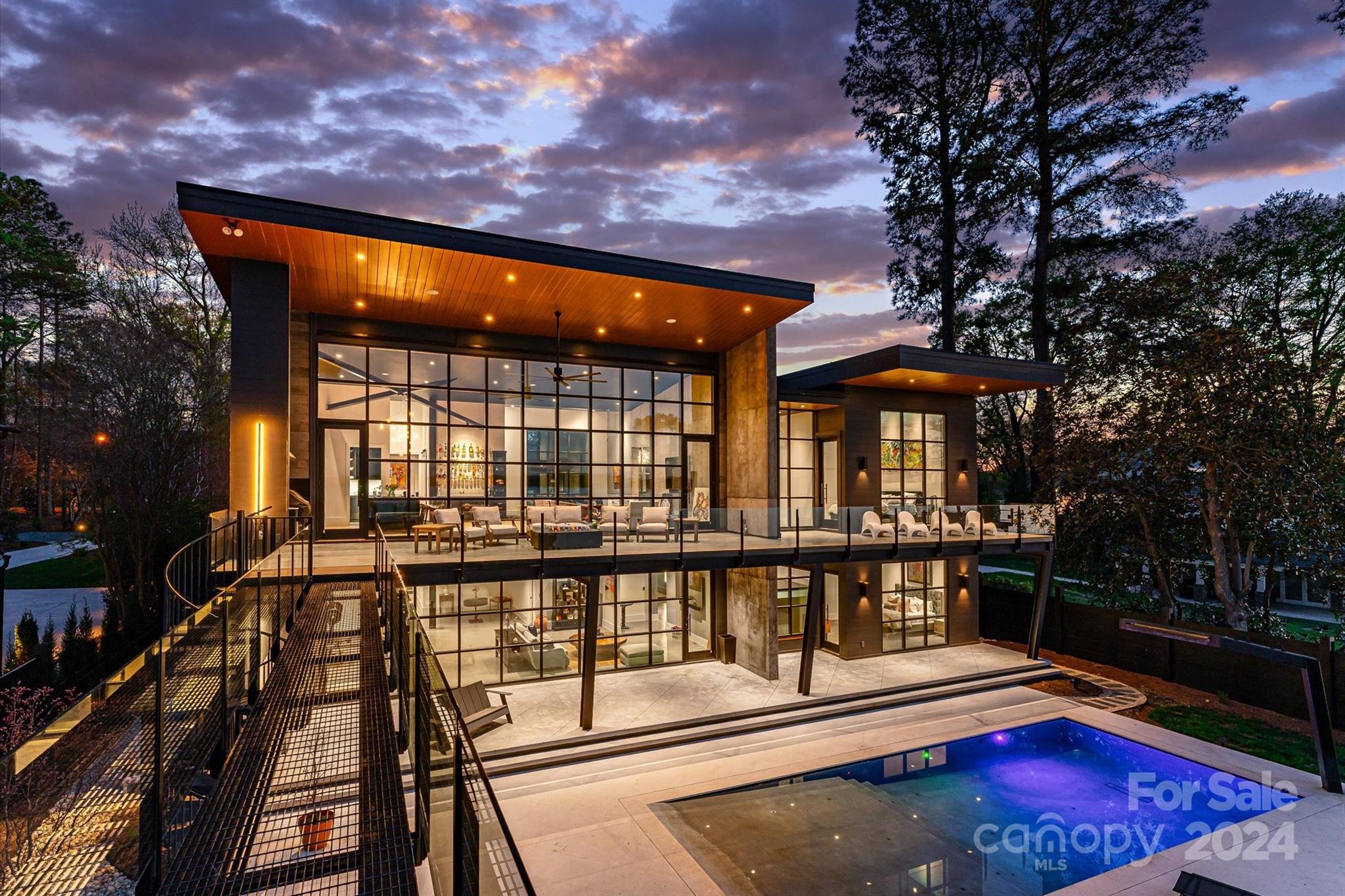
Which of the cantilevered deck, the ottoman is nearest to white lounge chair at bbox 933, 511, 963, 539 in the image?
the cantilevered deck

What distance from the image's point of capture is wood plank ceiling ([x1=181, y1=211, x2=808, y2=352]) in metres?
9.32

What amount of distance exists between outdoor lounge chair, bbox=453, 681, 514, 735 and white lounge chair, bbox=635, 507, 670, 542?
157 inches

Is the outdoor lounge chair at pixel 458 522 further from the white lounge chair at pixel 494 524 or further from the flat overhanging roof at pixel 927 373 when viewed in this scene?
the flat overhanging roof at pixel 927 373

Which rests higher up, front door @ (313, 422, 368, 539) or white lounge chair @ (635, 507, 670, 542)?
front door @ (313, 422, 368, 539)

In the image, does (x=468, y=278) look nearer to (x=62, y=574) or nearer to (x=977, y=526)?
(x=977, y=526)

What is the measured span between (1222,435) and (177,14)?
90.7 feet

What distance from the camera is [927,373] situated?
48.0ft

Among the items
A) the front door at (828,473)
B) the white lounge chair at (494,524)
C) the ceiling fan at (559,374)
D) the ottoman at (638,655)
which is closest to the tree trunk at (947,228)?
the front door at (828,473)

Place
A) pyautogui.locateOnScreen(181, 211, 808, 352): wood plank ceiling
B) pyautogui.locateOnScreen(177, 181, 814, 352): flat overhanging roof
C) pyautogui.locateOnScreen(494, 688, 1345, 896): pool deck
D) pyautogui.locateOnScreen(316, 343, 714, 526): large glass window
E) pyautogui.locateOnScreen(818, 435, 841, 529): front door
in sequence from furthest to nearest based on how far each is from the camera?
pyautogui.locateOnScreen(818, 435, 841, 529): front door → pyautogui.locateOnScreen(316, 343, 714, 526): large glass window → pyautogui.locateOnScreen(181, 211, 808, 352): wood plank ceiling → pyautogui.locateOnScreen(177, 181, 814, 352): flat overhanging roof → pyautogui.locateOnScreen(494, 688, 1345, 896): pool deck

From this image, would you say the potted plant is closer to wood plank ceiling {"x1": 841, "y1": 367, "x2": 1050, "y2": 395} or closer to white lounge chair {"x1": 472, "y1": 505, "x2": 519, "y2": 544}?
white lounge chair {"x1": 472, "y1": 505, "x2": 519, "y2": 544}

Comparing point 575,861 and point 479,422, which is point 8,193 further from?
point 575,861

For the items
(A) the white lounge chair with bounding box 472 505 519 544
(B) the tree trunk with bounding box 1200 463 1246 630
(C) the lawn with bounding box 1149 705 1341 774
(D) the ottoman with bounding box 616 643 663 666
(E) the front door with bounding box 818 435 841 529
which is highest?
(E) the front door with bounding box 818 435 841 529

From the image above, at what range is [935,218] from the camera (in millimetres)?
23312

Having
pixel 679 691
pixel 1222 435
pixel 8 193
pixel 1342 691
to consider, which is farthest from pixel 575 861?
pixel 8 193
